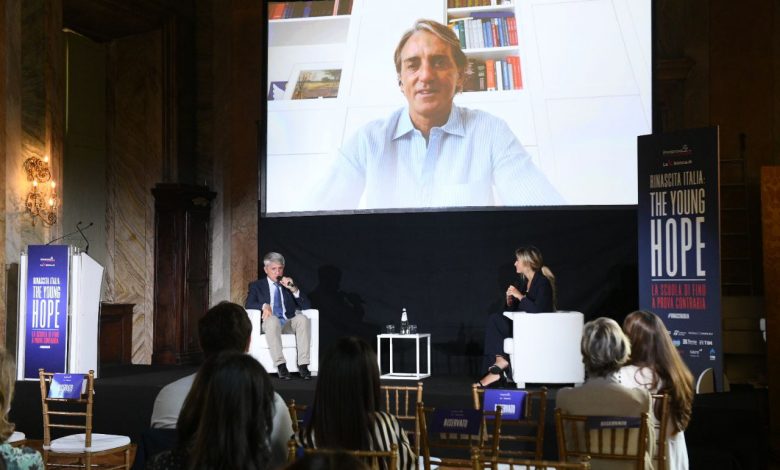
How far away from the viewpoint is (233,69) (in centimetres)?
959

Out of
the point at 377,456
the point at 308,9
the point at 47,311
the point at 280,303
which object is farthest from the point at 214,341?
the point at 308,9

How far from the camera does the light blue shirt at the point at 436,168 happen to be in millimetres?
7812

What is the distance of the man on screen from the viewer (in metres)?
7.85

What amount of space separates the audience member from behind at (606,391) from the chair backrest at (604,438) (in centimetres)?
6

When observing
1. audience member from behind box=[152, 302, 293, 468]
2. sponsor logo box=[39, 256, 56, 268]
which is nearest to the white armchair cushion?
audience member from behind box=[152, 302, 293, 468]

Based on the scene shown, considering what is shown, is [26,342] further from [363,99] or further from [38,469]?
[38,469]

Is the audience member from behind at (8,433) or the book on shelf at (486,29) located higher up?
the book on shelf at (486,29)

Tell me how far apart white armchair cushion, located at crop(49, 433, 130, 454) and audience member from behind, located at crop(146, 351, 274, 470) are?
2.73m

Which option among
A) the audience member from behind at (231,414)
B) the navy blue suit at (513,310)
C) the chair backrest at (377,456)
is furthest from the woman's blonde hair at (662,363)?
the navy blue suit at (513,310)

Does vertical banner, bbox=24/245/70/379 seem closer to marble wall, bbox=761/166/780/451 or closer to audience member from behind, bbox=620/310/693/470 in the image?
audience member from behind, bbox=620/310/693/470

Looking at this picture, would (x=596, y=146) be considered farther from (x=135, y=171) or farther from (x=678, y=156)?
(x=135, y=171)

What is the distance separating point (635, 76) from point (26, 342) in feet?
18.5

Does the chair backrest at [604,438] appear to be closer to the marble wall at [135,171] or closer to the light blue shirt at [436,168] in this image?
the light blue shirt at [436,168]

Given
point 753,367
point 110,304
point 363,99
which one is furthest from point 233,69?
point 753,367
